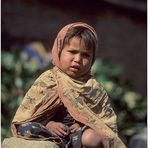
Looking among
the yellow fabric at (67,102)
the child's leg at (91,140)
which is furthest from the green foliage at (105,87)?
the child's leg at (91,140)

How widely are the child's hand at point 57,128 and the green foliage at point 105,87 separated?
11.6ft

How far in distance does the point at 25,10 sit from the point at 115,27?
49.5 inches

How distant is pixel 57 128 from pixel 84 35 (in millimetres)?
485

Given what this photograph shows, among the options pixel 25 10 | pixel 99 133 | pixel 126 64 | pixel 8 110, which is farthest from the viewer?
pixel 126 64

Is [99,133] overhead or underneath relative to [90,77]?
underneath

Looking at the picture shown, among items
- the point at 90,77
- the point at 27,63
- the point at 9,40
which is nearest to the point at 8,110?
the point at 27,63

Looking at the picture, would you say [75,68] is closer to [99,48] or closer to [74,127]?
[74,127]

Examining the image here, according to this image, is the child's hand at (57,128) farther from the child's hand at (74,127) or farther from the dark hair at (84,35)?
the dark hair at (84,35)

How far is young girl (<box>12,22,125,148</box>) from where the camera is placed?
12.8ft

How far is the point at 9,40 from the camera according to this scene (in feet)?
31.4

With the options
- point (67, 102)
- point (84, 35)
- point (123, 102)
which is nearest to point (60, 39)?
point (84, 35)

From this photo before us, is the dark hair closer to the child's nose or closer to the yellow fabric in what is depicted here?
the child's nose

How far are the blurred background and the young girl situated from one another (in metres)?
3.61

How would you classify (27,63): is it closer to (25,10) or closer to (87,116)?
(25,10)
